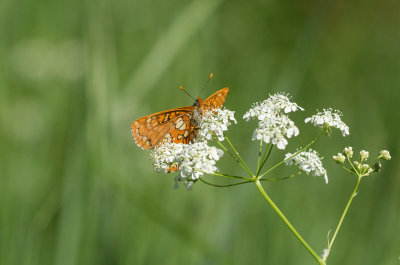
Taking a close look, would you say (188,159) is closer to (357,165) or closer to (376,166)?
(357,165)

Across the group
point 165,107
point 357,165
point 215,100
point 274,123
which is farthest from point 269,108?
point 165,107

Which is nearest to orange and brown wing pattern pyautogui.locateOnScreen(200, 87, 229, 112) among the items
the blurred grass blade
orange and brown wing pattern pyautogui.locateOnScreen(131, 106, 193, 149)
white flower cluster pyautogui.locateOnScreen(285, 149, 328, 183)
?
orange and brown wing pattern pyautogui.locateOnScreen(131, 106, 193, 149)

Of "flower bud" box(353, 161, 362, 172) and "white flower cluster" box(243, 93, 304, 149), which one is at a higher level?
"white flower cluster" box(243, 93, 304, 149)

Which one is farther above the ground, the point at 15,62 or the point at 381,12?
the point at 15,62

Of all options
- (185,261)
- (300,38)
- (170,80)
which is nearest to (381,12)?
(170,80)

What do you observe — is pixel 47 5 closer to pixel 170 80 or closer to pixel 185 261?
pixel 170 80

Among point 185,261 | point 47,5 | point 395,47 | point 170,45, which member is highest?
point 47,5

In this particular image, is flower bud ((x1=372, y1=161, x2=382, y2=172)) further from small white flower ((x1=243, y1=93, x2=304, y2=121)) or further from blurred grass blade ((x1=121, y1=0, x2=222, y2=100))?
blurred grass blade ((x1=121, y1=0, x2=222, y2=100))

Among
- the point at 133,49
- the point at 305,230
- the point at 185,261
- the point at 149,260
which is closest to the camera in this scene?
the point at 149,260
